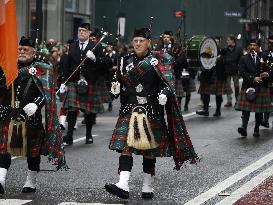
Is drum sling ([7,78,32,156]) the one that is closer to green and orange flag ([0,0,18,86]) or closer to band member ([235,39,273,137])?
green and orange flag ([0,0,18,86])

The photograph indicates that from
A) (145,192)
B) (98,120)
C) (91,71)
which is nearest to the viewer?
(145,192)

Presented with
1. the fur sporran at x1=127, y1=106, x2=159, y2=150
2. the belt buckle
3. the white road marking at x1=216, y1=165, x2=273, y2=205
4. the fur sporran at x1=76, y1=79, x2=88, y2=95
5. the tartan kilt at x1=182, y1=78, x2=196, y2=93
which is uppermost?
the belt buckle

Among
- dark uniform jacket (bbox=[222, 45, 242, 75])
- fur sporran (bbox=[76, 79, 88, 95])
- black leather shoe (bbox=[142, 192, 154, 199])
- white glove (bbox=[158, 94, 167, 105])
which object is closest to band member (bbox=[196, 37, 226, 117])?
dark uniform jacket (bbox=[222, 45, 242, 75])

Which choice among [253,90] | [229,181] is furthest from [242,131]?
[229,181]

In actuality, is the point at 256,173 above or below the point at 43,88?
below

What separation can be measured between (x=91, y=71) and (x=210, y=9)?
3440cm

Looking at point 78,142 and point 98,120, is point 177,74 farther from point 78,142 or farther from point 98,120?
point 78,142

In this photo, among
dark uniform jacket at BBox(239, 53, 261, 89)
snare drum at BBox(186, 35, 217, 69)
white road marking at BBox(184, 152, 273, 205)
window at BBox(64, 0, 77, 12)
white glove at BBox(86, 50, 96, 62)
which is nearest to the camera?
white road marking at BBox(184, 152, 273, 205)

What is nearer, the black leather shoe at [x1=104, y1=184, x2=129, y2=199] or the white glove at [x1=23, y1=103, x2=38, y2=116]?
the black leather shoe at [x1=104, y1=184, x2=129, y2=199]

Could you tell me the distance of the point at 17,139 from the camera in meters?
9.20

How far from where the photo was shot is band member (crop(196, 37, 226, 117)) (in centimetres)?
1980

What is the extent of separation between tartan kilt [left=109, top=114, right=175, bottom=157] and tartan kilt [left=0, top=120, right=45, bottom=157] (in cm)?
75

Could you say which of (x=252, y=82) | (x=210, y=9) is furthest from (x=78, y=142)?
(x=210, y=9)

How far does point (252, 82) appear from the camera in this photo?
15.2 m
